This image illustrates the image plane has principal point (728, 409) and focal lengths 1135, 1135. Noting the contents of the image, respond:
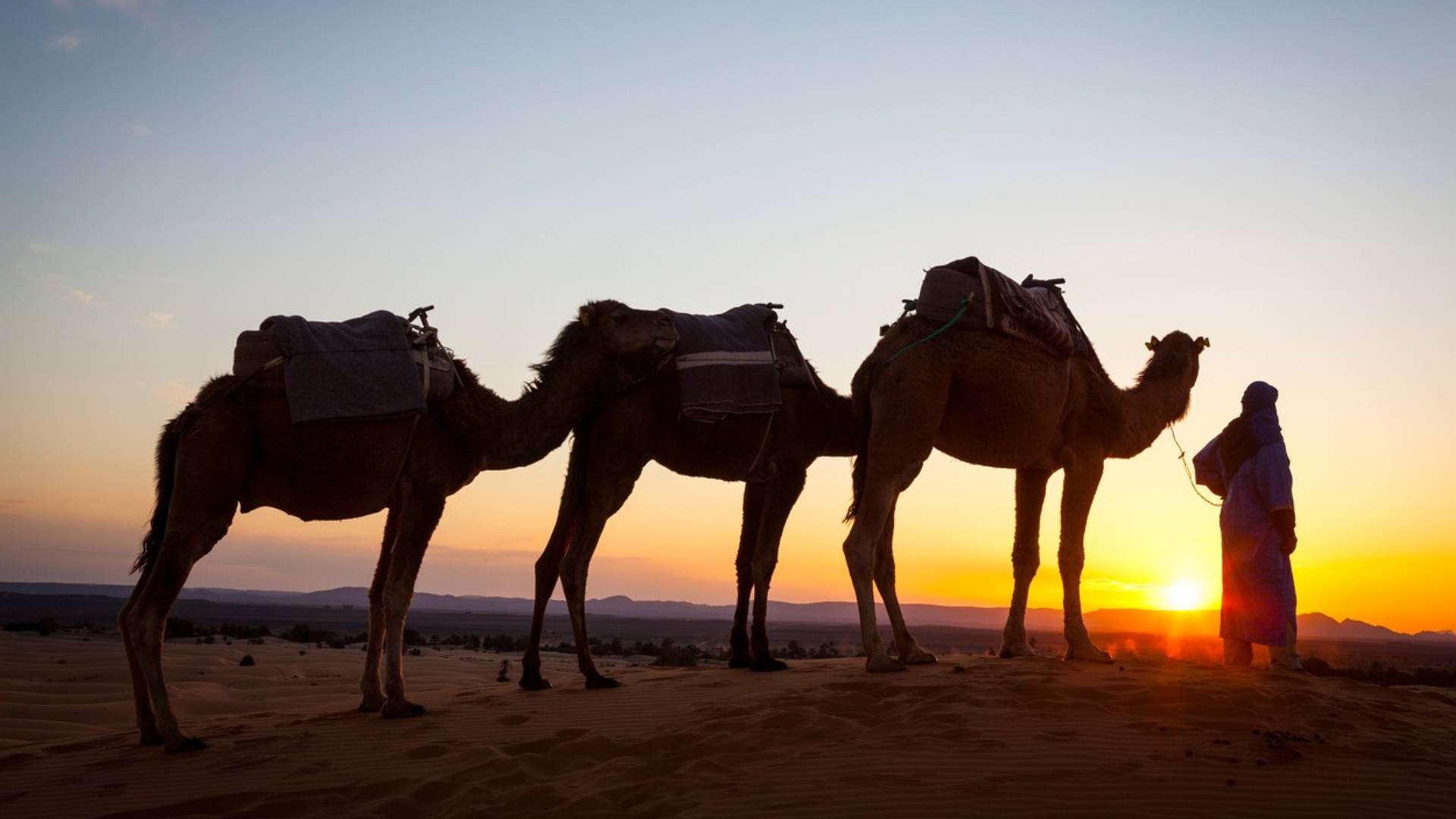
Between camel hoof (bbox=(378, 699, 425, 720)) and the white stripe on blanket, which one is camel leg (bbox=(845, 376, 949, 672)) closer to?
the white stripe on blanket

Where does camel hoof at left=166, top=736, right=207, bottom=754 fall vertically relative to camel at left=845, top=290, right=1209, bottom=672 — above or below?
below

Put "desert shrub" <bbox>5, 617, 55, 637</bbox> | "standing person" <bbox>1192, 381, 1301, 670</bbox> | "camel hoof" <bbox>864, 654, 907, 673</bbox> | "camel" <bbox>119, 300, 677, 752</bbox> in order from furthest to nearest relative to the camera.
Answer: "desert shrub" <bbox>5, 617, 55, 637</bbox> → "standing person" <bbox>1192, 381, 1301, 670</bbox> → "camel hoof" <bbox>864, 654, 907, 673</bbox> → "camel" <bbox>119, 300, 677, 752</bbox>

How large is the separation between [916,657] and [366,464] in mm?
5144

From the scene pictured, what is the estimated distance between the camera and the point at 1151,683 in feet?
27.0

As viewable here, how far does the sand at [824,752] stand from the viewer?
19.3ft

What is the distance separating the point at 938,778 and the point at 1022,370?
16.6 ft

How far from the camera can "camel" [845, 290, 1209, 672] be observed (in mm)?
9906

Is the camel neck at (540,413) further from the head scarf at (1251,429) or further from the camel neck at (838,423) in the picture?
the head scarf at (1251,429)

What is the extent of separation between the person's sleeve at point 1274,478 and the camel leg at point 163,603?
30.6ft

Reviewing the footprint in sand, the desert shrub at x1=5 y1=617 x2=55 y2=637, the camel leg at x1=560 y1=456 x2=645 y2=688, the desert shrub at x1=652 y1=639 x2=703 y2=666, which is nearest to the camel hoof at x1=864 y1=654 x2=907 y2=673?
the camel leg at x1=560 y1=456 x2=645 y2=688

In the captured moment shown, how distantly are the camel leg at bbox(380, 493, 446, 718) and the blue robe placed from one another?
7584mm

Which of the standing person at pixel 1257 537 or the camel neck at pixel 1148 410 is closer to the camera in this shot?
the standing person at pixel 1257 537

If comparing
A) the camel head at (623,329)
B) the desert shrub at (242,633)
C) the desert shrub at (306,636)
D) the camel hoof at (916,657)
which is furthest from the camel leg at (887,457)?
the desert shrub at (242,633)

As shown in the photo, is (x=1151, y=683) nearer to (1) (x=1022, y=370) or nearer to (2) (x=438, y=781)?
(1) (x=1022, y=370)
